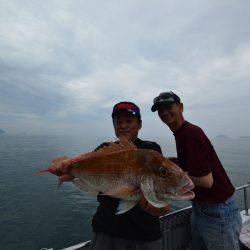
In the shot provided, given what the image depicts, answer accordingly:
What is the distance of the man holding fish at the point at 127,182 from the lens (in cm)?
304

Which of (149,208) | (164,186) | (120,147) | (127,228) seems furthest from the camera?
(127,228)

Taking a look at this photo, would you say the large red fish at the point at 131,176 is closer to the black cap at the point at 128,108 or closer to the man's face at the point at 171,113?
the black cap at the point at 128,108

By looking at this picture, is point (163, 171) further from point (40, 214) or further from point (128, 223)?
point (40, 214)

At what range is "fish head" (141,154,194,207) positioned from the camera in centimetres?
301

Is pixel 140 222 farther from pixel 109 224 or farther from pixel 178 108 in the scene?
pixel 178 108

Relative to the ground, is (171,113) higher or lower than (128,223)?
higher

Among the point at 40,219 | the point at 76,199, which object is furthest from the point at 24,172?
the point at 40,219

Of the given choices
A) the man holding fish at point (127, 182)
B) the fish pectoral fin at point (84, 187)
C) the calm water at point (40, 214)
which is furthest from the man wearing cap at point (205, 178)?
the calm water at point (40, 214)

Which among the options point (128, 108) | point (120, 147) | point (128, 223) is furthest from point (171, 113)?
point (128, 223)

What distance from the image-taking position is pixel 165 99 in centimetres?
470

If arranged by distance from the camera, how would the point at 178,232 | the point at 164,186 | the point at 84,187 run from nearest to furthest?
the point at 164,186, the point at 84,187, the point at 178,232

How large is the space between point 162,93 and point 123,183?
7.45ft

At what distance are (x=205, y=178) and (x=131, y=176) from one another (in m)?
1.59

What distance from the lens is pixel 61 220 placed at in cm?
2342
